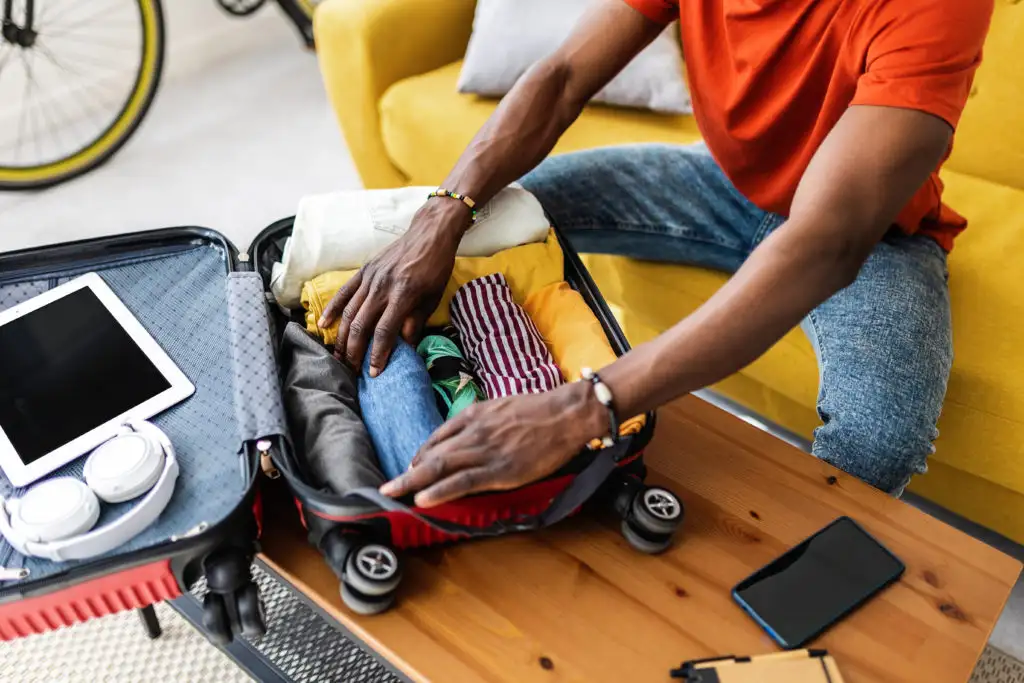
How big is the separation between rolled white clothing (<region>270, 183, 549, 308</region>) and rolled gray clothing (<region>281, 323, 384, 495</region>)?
87 millimetres

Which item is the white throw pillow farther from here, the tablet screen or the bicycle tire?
the bicycle tire

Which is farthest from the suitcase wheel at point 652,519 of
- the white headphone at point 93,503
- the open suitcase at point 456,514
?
the white headphone at point 93,503

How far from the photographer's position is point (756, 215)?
1220 mm

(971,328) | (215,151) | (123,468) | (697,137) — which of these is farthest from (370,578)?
(215,151)

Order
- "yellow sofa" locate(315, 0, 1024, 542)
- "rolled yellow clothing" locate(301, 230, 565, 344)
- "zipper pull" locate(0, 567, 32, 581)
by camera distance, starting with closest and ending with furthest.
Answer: "zipper pull" locate(0, 567, 32, 581), "rolled yellow clothing" locate(301, 230, 565, 344), "yellow sofa" locate(315, 0, 1024, 542)

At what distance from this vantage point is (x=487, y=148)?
110 centimetres

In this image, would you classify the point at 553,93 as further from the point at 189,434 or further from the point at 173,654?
the point at 173,654

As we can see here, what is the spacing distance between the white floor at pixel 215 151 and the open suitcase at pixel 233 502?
0.99 metres

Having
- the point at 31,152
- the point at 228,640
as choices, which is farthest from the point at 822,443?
the point at 31,152

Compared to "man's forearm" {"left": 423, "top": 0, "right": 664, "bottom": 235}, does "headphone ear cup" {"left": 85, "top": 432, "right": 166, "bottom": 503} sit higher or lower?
Result: lower

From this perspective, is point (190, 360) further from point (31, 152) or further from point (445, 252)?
point (31, 152)

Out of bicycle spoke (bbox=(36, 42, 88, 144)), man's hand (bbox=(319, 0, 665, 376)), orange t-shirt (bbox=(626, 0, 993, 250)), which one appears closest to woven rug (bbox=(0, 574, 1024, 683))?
man's hand (bbox=(319, 0, 665, 376))

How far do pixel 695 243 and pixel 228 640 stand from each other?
88cm

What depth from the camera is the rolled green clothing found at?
925 millimetres
